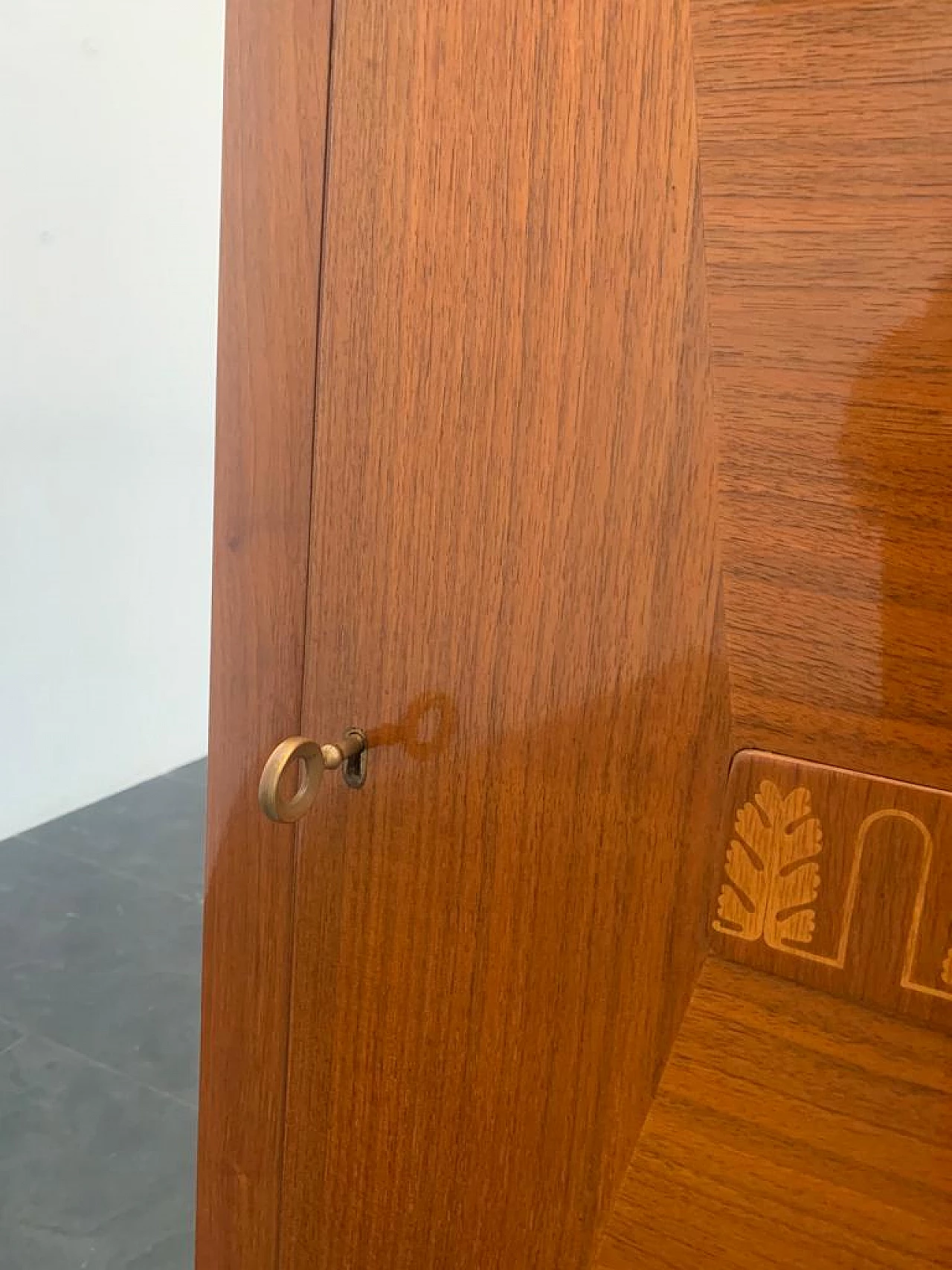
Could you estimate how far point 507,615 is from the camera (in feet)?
1.66

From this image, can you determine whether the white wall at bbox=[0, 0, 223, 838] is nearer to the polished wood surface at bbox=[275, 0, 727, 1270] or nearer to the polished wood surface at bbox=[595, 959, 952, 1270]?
the polished wood surface at bbox=[275, 0, 727, 1270]

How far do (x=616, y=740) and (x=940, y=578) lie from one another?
0.16m

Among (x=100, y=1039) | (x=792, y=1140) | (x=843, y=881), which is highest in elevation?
(x=843, y=881)

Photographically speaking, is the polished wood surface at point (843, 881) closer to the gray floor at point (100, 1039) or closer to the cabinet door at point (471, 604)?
the cabinet door at point (471, 604)

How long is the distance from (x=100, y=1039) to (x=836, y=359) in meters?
1.72

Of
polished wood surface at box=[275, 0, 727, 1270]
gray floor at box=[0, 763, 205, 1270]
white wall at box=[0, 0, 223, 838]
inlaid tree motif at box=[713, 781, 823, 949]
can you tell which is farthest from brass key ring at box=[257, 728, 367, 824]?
white wall at box=[0, 0, 223, 838]

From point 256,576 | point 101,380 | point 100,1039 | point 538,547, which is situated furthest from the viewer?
point 101,380

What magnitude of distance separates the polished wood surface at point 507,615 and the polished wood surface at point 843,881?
0.03 meters

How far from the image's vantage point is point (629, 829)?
48 centimetres

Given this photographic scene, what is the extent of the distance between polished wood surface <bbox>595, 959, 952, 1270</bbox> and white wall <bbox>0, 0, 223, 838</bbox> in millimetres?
2102

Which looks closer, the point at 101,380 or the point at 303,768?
the point at 303,768

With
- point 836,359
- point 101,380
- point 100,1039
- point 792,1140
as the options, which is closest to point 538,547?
→ point 836,359

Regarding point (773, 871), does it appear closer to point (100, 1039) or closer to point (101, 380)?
point (100, 1039)

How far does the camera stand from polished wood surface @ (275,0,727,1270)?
442 mm
